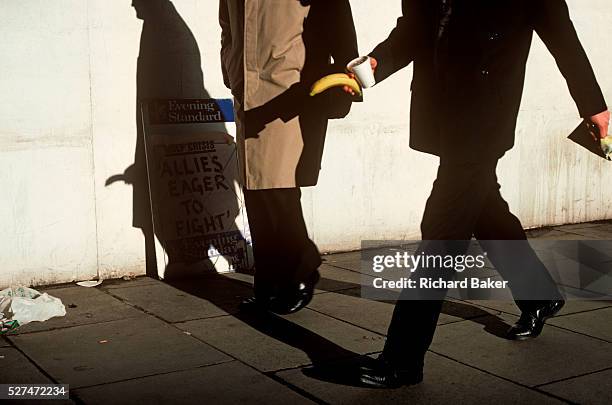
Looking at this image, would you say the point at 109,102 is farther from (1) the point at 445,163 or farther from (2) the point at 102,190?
(1) the point at 445,163

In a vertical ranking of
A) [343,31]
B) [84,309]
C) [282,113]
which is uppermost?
[343,31]

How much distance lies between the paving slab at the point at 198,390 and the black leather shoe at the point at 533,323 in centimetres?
131

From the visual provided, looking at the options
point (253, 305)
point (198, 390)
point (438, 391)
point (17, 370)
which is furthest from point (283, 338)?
point (17, 370)

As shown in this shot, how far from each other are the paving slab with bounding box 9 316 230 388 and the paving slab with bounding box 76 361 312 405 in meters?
0.11

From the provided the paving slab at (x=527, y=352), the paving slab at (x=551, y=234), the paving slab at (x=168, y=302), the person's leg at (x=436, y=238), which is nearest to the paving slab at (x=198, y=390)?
the person's leg at (x=436, y=238)

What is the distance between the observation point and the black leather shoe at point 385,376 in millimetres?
3572

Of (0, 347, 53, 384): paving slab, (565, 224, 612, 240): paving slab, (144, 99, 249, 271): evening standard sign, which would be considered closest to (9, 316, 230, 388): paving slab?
(0, 347, 53, 384): paving slab

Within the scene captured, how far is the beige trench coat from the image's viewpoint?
461 cm

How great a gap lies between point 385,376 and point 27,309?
216cm

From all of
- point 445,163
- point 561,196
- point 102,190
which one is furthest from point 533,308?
point 561,196

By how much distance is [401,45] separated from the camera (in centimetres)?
376

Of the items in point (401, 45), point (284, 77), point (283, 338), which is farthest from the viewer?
point (284, 77)

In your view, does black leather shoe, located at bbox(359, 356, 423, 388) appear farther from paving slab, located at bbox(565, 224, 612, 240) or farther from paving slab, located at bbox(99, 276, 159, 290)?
paving slab, located at bbox(565, 224, 612, 240)

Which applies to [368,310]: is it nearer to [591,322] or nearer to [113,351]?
[591,322]
